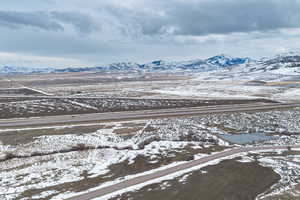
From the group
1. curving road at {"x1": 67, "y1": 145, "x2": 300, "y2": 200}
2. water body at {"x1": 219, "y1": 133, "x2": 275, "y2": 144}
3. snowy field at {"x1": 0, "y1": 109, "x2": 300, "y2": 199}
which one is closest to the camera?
curving road at {"x1": 67, "y1": 145, "x2": 300, "y2": 200}

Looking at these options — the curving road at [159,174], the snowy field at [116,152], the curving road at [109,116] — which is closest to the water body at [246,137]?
the snowy field at [116,152]

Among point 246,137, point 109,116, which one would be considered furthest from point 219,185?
point 109,116

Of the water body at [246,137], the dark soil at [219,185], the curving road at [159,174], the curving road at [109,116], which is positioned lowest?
the dark soil at [219,185]

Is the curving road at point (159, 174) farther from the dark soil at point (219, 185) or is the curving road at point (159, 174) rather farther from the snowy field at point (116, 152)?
the dark soil at point (219, 185)

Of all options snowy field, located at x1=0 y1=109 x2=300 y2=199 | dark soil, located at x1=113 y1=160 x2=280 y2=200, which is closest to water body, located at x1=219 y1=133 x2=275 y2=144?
snowy field, located at x1=0 y1=109 x2=300 y2=199

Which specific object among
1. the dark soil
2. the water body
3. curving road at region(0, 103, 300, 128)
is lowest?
the dark soil

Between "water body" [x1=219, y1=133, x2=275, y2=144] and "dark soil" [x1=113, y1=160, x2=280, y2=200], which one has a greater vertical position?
"water body" [x1=219, y1=133, x2=275, y2=144]

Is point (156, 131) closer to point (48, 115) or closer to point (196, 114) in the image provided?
point (196, 114)

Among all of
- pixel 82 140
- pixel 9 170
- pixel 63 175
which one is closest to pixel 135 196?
pixel 63 175

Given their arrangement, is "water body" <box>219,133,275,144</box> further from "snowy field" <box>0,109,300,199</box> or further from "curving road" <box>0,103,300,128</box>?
"curving road" <box>0,103,300,128</box>

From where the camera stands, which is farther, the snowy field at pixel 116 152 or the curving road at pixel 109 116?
the curving road at pixel 109 116
